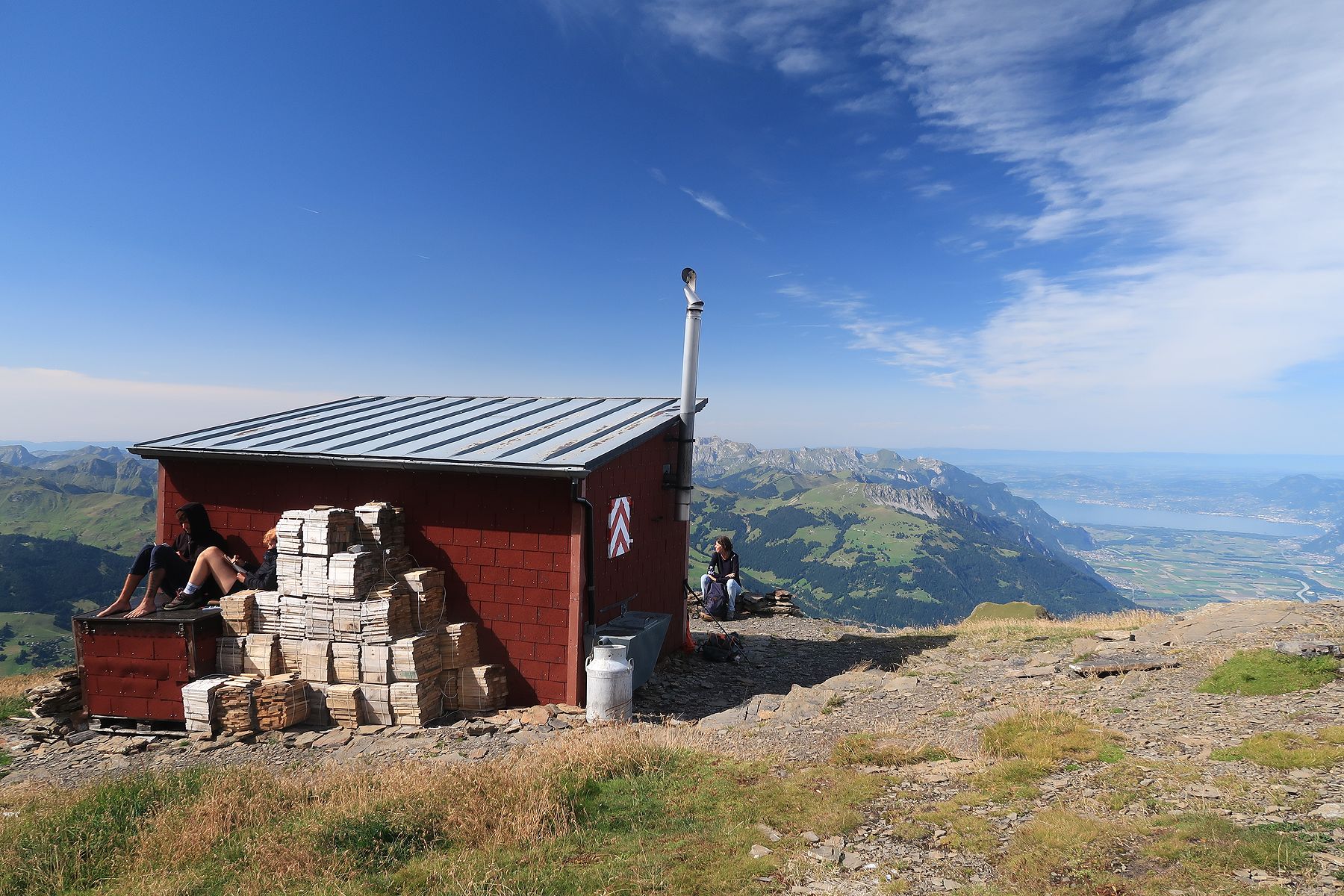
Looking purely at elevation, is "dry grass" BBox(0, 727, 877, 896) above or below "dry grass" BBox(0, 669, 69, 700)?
above

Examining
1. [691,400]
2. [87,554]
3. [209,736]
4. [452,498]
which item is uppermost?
[691,400]

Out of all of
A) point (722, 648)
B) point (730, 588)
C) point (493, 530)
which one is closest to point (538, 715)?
point (493, 530)

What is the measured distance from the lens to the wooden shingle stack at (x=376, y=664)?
952cm

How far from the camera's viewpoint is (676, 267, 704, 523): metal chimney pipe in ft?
41.2

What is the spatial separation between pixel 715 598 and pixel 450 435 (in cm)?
851

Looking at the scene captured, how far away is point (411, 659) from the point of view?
9.49m

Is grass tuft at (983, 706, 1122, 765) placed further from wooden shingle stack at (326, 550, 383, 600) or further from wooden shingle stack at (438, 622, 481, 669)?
wooden shingle stack at (326, 550, 383, 600)

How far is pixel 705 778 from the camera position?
689 cm

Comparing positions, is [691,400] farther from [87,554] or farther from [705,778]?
[87,554]

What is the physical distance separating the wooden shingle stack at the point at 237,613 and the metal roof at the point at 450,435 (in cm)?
230

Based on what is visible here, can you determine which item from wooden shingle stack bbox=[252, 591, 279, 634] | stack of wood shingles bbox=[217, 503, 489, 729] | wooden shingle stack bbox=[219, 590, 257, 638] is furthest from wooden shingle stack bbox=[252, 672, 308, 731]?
wooden shingle stack bbox=[219, 590, 257, 638]

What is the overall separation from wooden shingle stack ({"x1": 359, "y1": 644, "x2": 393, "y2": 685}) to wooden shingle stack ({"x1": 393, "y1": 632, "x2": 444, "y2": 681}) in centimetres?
7

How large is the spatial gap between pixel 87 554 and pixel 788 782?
8275 inches

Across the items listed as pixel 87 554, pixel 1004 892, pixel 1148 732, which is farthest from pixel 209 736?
pixel 87 554
